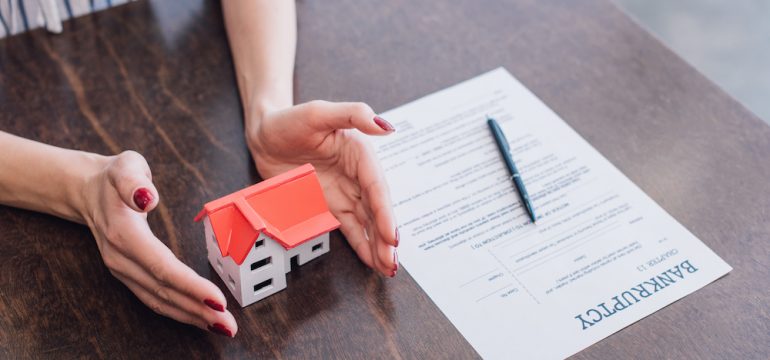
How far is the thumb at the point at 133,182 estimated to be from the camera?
79 cm

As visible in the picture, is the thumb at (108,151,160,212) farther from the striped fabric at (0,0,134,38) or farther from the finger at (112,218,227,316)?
the striped fabric at (0,0,134,38)

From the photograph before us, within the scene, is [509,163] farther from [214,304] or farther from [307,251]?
[214,304]

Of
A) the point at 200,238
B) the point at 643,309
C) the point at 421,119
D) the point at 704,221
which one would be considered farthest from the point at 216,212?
the point at 704,221

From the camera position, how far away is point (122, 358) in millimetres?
802

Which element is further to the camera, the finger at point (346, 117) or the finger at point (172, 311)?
the finger at point (346, 117)

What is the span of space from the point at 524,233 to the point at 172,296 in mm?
426

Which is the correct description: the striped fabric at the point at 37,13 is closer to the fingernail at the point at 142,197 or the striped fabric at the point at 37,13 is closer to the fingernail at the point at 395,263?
the fingernail at the point at 142,197

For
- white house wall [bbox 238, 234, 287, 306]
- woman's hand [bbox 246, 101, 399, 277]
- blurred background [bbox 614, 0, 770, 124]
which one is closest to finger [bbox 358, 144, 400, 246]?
woman's hand [bbox 246, 101, 399, 277]

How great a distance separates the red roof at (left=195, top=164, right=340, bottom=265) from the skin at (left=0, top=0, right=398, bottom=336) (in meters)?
0.05

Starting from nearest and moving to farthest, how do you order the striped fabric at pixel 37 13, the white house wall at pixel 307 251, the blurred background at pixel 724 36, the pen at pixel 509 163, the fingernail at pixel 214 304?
the fingernail at pixel 214 304 → the white house wall at pixel 307 251 → the pen at pixel 509 163 → the striped fabric at pixel 37 13 → the blurred background at pixel 724 36

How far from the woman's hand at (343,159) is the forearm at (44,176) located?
0.21m

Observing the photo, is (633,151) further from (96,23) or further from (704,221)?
(96,23)

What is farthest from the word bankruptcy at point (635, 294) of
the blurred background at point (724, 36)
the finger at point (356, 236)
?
the blurred background at point (724, 36)

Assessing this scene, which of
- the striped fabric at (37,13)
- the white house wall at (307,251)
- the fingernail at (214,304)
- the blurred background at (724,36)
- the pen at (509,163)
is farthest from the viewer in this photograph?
Answer: the blurred background at (724,36)
